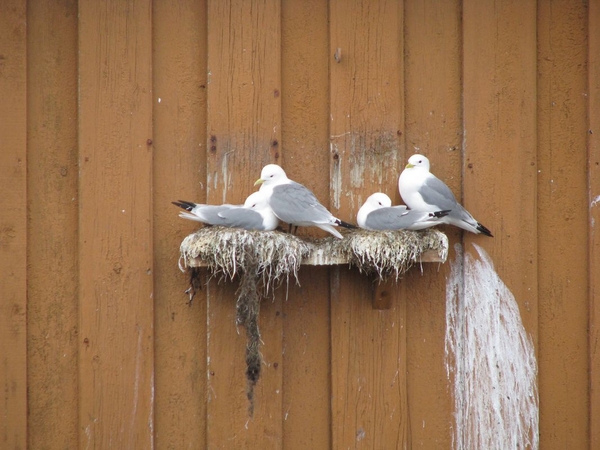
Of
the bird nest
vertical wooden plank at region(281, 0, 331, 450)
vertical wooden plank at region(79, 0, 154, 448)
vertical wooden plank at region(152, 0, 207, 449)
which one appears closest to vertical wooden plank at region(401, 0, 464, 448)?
the bird nest

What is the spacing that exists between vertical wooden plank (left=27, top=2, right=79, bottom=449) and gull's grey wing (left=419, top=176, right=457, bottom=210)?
175 cm

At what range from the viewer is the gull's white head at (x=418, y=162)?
3.09m

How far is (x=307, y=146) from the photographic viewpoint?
322cm

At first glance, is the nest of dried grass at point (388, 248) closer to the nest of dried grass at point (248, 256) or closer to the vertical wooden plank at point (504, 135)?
the nest of dried grass at point (248, 256)

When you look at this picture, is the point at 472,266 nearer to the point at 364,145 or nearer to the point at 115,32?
the point at 364,145

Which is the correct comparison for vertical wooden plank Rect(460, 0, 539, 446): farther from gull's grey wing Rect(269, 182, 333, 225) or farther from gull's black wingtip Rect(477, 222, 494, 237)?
gull's grey wing Rect(269, 182, 333, 225)

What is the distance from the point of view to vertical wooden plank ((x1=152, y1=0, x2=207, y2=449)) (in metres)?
3.12

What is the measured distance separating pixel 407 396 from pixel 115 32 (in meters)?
2.36

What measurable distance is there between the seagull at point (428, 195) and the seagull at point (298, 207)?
1.19ft

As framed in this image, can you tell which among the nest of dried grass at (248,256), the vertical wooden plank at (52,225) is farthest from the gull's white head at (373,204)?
the vertical wooden plank at (52,225)

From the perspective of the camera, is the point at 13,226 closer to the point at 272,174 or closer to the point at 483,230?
the point at 272,174

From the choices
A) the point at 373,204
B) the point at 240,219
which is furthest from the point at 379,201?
the point at 240,219

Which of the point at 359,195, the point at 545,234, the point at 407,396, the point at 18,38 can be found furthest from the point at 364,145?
the point at 18,38

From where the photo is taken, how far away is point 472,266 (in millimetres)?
3205
